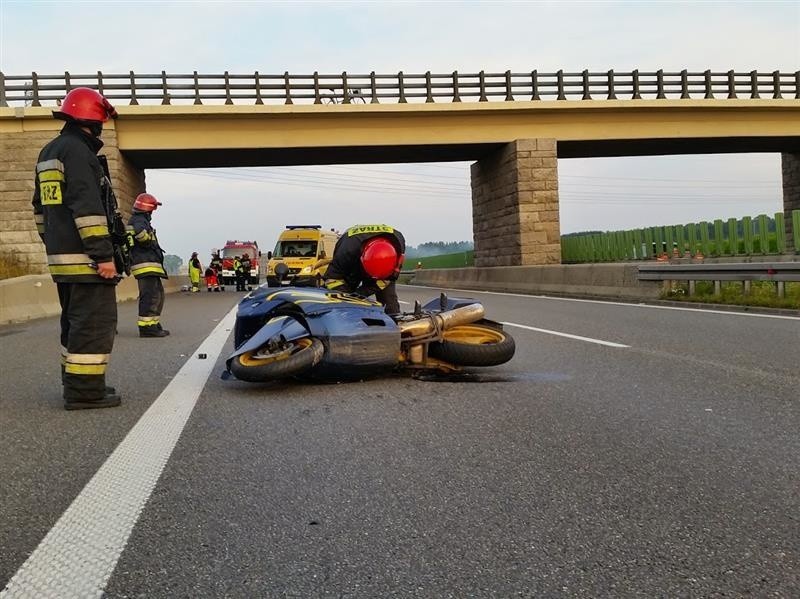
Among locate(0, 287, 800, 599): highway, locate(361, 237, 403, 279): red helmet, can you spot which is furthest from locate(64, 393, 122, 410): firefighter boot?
locate(361, 237, 403, 279): red helmet

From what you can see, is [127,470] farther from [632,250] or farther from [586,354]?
[632,250]

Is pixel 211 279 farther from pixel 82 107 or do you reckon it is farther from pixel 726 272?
pixel 82 107

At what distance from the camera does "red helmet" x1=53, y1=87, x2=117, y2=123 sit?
5160 millimetres

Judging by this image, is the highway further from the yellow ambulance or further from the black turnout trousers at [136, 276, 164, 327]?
the yellow ambulance

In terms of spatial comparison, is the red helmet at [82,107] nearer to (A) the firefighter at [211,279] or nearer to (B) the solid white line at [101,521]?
(B) the solid white line at [101,521]

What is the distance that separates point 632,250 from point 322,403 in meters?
32.3

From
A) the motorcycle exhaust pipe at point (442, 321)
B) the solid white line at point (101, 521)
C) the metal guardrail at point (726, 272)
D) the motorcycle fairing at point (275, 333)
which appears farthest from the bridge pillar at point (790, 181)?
the solid white line at point (101, 521)

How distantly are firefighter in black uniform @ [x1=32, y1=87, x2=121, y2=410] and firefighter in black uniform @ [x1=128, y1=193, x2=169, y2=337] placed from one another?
518 centimetres

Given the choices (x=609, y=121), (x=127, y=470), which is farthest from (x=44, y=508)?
(x=609, y=121)

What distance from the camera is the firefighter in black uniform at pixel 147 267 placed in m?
10.4

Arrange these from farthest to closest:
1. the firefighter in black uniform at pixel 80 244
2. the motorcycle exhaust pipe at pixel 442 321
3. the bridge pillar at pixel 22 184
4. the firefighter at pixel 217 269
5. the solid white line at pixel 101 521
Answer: the firefighter at pixel 217 269
the bridge pillar at pixel 22 184
the motorcycle exhaust pipe at pixel 442 321
the firefighter in black uniform at pixel 80 244
the solid white line at pixel 101 521

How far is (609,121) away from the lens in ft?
98.0

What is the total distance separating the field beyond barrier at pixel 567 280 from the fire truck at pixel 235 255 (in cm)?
1268

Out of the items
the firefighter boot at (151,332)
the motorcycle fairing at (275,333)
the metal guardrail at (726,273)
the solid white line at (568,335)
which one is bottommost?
the solid white line at (568,335)
